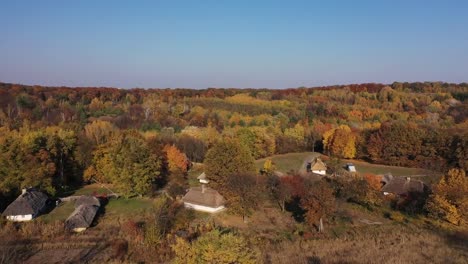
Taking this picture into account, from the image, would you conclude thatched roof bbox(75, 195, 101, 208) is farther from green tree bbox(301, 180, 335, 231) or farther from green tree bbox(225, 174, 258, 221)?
green tree bbox(301, 180, 335, 231)

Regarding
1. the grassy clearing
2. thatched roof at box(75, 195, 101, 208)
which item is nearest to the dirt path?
the grassy clearing

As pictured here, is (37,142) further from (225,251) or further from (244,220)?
(225,251)

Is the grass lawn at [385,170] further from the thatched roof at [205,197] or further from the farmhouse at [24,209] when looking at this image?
the farmhouse at [24,209]

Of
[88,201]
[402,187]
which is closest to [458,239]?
[402,187]

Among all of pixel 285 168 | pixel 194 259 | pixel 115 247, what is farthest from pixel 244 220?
pixel 285 168

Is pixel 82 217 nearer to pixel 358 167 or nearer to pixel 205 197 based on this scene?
pixel 205 197

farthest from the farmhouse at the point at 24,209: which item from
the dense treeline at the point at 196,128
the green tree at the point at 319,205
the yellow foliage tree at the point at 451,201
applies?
the yellow foliage tree at the point at 451,201
